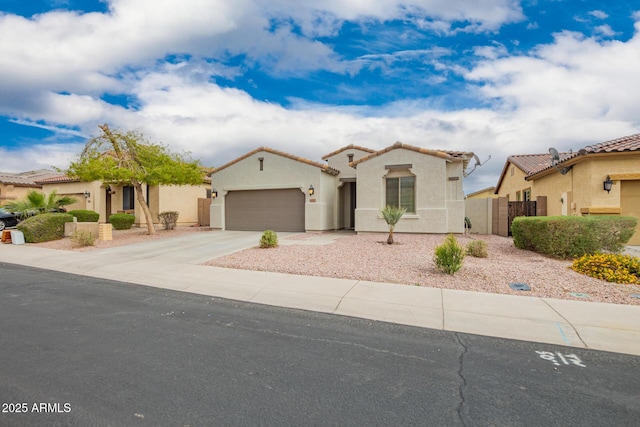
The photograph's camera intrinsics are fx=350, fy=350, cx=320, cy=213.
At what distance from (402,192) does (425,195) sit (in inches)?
42.7

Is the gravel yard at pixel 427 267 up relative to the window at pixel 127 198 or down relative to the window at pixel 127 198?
down

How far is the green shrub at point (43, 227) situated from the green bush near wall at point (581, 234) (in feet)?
66.5

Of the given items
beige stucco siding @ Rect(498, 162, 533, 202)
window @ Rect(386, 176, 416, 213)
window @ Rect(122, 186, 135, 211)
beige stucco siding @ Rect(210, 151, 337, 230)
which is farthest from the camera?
window @ Rect(122, 186, 135, 211)

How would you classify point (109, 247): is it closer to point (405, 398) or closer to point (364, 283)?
point (364, 283)

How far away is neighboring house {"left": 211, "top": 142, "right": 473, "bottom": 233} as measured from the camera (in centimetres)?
1580

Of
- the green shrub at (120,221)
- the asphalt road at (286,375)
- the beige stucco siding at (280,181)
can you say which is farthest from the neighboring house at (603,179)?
the green shrub at (120,221)

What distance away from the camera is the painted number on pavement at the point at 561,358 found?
4051mm

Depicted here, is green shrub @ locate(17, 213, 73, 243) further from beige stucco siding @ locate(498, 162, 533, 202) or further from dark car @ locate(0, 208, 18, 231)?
beige stucco siding @ locate(498, 162, 533, 202)

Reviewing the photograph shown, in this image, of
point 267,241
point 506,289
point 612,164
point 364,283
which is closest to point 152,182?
point 267,241

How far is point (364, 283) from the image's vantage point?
7645mm

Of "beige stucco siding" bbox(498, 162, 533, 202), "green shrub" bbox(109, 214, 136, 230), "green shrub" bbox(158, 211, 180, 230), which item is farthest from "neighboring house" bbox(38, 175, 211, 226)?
"beige stucco siding" bbox(498, 162, 533, 202)

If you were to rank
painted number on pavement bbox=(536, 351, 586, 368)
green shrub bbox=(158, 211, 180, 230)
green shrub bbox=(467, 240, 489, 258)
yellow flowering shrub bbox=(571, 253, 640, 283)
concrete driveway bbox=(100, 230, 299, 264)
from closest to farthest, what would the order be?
painted number on pavement bbox=(536, 351, 586, 368)
yellow flowering shrub bbox=(571, 253, 640, 283)
green shrub bbox=(467, 240, 489, 258)
concrete driveway bbox=(100, 230, 299, 264)
green shrub bbox=(158, 211, 180, 230)

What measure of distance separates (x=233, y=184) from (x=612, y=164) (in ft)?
56.6

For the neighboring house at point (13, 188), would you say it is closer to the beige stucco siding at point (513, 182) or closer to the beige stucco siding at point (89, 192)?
the beige stucco siding at point (89, 192)
